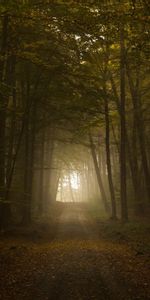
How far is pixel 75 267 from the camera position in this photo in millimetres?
8430

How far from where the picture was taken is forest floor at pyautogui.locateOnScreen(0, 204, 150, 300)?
6.57 meters

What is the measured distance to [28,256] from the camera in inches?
391

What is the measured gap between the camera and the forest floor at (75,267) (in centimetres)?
657

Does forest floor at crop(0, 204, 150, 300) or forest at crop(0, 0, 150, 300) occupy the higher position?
forest at crop(0, 0, 150, 300)

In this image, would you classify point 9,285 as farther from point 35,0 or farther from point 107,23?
point 35,0

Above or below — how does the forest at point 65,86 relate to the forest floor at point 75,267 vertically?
above

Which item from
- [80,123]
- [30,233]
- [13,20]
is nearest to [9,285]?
[30,233]

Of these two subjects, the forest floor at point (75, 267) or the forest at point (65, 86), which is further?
the forest at point (65, 86)

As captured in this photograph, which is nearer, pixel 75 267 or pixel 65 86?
pixel 75 267

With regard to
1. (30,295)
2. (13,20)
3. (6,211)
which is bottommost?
(30,295)

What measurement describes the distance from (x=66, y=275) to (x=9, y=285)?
5.04 ft

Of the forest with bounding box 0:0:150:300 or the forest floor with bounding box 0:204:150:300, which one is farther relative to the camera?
the forest with bounding box 0:0:150:300

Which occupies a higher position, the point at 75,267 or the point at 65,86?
the point at 65,86

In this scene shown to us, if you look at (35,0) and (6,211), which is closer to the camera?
(35,0)
